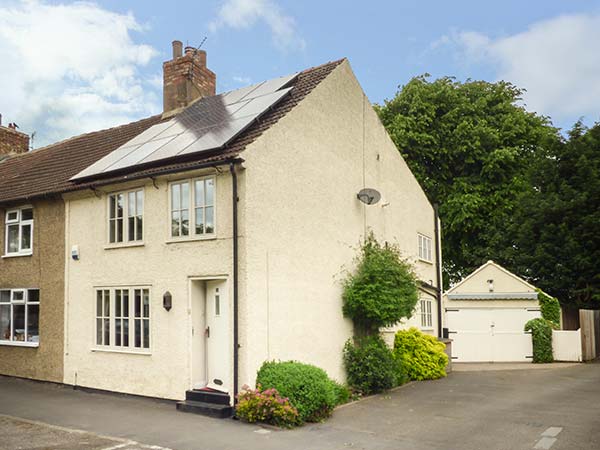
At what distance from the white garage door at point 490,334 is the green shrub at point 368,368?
9.86 m

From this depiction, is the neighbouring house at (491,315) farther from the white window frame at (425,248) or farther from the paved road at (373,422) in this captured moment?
the paved road at (373,422)

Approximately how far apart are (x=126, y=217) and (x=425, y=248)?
12.4 m

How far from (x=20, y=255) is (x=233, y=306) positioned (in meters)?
7.88

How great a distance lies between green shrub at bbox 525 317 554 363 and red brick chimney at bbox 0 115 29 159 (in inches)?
870

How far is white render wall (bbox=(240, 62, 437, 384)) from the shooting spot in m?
12.3

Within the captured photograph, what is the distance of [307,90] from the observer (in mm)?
15180

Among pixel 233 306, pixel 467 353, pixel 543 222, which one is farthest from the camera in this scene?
pixel 543 222

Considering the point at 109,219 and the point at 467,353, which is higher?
the point at 109,219

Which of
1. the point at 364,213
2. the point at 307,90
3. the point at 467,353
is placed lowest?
the point at 467,353

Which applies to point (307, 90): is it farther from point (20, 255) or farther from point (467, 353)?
point (467, 353)

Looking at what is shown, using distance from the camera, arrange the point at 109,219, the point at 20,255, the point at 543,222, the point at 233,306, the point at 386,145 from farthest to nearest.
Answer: the point at 543,222 → the point at 386,145 → the point at 20,255 → the point at 109,219 → the point at 233,306

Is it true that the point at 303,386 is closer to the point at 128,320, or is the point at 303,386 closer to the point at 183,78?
the point at 128,320

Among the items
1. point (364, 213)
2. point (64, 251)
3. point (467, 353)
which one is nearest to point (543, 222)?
point (467, 353)

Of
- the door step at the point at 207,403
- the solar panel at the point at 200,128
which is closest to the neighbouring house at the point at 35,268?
the solar panel at the point at 200,128
